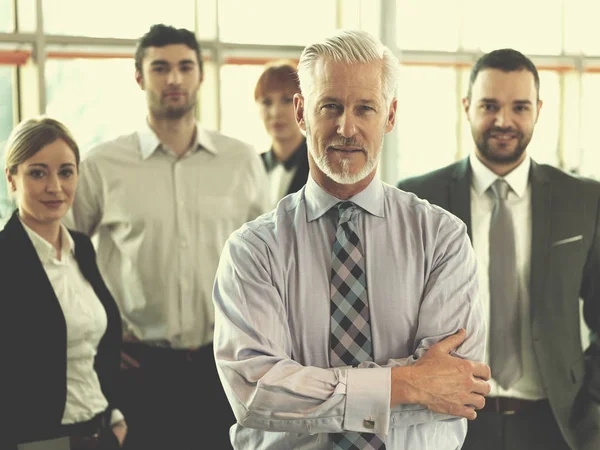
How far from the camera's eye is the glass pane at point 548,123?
6680 mm

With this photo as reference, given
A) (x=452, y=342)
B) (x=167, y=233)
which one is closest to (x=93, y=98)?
(x=167, y=233)

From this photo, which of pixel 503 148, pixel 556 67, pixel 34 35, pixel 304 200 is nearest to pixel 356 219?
pixel 304 200

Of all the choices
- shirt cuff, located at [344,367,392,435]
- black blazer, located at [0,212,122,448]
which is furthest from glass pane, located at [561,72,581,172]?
shirt cuff, located at [344,367,392,435]

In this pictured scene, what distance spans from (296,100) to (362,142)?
0.26 metres

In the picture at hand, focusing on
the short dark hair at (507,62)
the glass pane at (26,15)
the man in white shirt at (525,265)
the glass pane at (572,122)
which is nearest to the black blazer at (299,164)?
the man in white shirt at (525,265)

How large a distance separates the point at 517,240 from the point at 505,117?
474 millimetres

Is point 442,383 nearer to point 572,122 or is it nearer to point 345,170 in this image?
point 345,170

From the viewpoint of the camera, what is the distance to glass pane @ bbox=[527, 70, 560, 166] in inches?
263

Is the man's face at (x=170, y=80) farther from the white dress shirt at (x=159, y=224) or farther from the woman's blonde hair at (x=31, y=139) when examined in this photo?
the woman's blonde hair at (x=31, y=139)

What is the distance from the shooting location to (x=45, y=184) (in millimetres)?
3221

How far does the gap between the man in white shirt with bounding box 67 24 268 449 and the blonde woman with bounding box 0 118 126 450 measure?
469mm

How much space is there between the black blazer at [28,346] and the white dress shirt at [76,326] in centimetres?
5

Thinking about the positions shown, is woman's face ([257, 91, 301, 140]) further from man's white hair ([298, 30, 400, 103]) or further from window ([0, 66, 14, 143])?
man's white hair ([298, 30, 400, 103])

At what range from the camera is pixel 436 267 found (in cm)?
220
